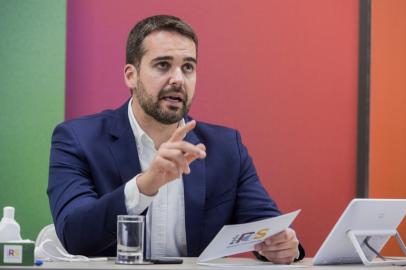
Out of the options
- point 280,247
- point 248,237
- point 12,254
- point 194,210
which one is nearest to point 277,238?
point 280,247

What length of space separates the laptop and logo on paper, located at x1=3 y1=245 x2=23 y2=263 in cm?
80

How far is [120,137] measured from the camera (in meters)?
2.44

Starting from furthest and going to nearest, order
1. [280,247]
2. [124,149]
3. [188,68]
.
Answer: [188,68] → [124,149] → [280,247]

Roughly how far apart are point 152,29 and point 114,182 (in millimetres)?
576

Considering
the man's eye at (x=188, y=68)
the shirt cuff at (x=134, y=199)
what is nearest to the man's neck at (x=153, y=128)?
the man's eye at (x=188, y=68)

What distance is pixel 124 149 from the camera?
2.42 metres

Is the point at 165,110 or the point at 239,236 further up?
the point at 165,110

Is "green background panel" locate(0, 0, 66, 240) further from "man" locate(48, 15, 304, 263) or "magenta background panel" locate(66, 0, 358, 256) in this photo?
"man" locate(48, 15, 304, 263)

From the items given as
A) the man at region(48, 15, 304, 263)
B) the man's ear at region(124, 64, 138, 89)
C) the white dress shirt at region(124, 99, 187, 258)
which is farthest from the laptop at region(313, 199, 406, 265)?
the man's ear at region(124, 64, 138, 89)

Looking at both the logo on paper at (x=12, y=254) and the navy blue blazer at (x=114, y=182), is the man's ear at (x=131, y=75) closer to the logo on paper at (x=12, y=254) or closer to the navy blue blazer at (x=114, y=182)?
the navy blue blazer at (x=114, y=182)

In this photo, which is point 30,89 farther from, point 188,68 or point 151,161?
point 151,161

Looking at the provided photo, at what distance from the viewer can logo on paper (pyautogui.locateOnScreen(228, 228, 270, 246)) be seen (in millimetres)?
1924

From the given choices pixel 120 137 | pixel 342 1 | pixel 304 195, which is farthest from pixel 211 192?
pixel 342 1

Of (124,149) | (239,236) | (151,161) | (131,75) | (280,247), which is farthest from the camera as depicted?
(131,75)
